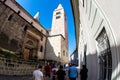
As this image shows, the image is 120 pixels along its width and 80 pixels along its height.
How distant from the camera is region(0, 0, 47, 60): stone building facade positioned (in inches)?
688

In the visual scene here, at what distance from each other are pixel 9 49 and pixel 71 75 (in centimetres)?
1332

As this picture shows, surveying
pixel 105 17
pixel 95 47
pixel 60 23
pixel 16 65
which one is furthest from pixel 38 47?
pixel 105 17

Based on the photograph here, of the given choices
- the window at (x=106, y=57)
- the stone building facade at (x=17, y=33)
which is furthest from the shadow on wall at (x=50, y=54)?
the window at (x=106, y=57)

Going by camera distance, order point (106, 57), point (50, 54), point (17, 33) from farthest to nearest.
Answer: point (50, 54), point (17, 33), point (106, 57)

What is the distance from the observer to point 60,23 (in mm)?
37594

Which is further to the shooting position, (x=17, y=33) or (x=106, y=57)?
(x=17, y=33)

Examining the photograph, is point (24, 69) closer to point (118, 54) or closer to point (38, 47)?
point (118, 54)

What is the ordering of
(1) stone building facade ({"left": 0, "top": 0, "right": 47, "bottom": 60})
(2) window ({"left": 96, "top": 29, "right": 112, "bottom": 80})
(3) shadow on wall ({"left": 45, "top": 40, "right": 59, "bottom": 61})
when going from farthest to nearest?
(3) shadow on wall ({"left": 45, "top": 40, "right": 59, "bottom": 61}) < (1) stone building facade ({"left": 0, "top": 0, "right": 47, "bottom": 60}) < (2) window ({"left": 96, "top": 29, "right": 112, "bottom": 80})

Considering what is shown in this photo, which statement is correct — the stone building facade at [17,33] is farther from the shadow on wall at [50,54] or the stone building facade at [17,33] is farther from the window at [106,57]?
the window at [106,57]

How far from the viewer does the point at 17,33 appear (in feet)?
66.7

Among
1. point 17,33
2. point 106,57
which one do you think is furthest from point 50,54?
point 106,57

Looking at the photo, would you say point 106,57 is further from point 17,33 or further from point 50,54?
point 50,54

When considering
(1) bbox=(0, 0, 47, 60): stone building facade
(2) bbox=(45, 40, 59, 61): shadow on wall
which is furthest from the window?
(2) bbox=(45, 40, 59, 61): shadow on wall

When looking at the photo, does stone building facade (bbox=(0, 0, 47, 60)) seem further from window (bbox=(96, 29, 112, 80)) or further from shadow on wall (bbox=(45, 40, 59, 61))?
window (bbox=(96, 29, 112, 80))
